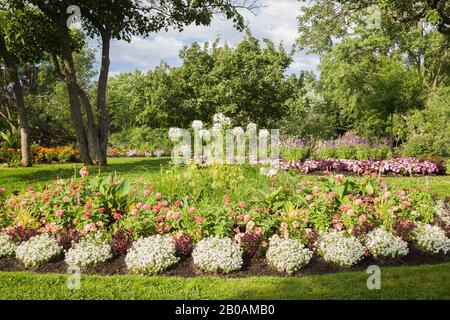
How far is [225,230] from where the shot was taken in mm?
5156

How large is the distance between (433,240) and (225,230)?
7.66ft

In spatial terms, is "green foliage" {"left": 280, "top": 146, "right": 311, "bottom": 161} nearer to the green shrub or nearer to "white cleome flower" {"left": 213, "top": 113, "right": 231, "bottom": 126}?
"white cleome flower" {"left": 213, "top": 113, "right": 231, "bottom": 126}

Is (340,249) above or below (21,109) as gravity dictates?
below

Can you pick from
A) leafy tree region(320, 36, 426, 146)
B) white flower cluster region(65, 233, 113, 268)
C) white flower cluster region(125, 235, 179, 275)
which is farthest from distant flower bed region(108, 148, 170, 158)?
white flower cluster region(125, 235, 179, 275)

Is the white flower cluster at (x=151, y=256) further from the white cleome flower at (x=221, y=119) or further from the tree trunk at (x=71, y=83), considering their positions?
the tree trunk at (x=71, y=83)

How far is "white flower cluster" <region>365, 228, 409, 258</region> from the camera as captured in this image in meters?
4.89

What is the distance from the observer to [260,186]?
21.4ft

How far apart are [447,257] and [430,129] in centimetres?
1097

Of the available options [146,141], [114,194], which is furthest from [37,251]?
[146,141]

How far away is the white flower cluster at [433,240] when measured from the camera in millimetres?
5082

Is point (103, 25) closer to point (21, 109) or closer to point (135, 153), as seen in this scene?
point (21, 109)

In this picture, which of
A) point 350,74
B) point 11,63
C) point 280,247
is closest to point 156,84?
point 11,63

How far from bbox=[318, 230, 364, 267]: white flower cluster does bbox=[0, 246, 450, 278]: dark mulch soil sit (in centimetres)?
7
